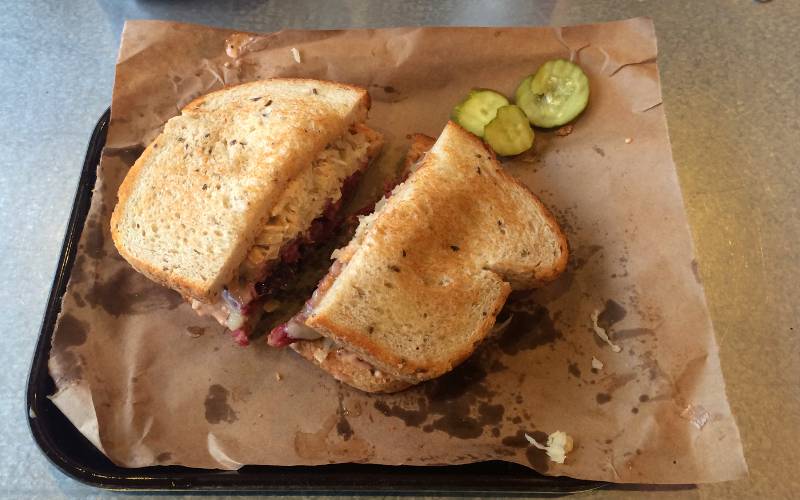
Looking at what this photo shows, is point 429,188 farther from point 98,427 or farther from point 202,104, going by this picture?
point 98,427

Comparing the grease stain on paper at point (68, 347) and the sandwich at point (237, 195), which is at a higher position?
the sandwich at point (237, 195)

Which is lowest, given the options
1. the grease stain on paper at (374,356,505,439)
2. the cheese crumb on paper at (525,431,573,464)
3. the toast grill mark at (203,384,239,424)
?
the cheese crumb on paper at (525,431,573,464)

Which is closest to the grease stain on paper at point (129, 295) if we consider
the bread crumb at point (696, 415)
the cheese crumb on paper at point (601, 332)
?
the cheese crumb on paper at point (601, 332)

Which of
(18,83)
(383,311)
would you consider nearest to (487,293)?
(383,311)

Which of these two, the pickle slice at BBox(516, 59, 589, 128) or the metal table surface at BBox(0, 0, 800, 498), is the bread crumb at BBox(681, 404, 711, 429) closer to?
the metal table surface at BBox(0, 0, 800, 498)

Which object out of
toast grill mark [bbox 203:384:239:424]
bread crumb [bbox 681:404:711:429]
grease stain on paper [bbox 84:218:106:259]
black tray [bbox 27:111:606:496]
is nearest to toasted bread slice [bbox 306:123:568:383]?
black tray [bbox 27:111:606:496]

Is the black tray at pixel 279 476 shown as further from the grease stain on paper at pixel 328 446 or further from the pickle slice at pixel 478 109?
the pickle slice at pixel 478 109
